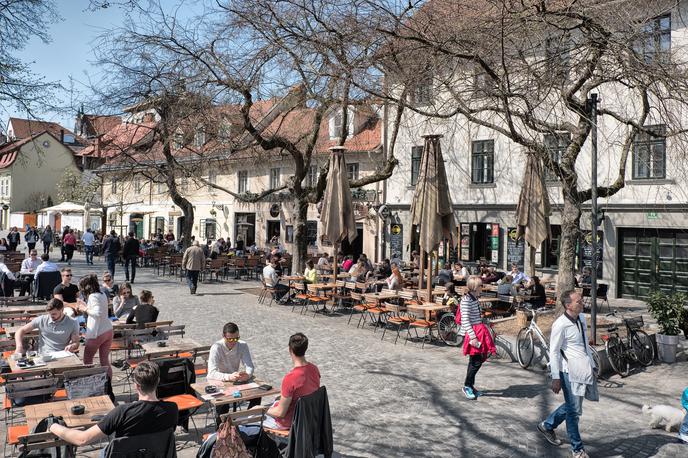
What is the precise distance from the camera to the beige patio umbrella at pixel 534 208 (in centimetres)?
1586

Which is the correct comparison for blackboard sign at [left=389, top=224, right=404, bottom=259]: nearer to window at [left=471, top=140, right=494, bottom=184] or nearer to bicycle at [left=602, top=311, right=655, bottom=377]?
window at [left=471, top=140, right=494, bottom=184]

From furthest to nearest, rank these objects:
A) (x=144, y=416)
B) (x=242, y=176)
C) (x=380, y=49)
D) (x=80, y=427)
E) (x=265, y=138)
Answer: (x=242, y=176)
(x=265, y=138)
(x=380, y=49)
(x=80, y=427)
(x=144, y=416)

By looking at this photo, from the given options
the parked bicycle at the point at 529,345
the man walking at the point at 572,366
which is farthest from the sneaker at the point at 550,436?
the parked bicycle at the point at 529,345

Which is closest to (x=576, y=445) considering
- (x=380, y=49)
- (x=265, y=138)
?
(x=380, y=49)

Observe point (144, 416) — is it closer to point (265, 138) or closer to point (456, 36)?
point (456, 36)

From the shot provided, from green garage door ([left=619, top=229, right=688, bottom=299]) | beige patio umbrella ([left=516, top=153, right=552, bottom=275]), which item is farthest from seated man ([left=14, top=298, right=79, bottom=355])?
green garage door ([left=619, top=229, right=688, bottom=299])

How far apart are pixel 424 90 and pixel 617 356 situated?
545 centimetres

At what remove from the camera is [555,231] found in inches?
896

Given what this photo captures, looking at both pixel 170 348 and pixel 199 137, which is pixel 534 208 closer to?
pixel 170 348

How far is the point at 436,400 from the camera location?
836 cm

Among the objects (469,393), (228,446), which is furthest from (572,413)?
(228,446)

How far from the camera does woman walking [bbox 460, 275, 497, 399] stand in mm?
8273

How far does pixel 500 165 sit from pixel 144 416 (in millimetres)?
21378

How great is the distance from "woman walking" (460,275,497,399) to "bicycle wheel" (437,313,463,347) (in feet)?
11.9
